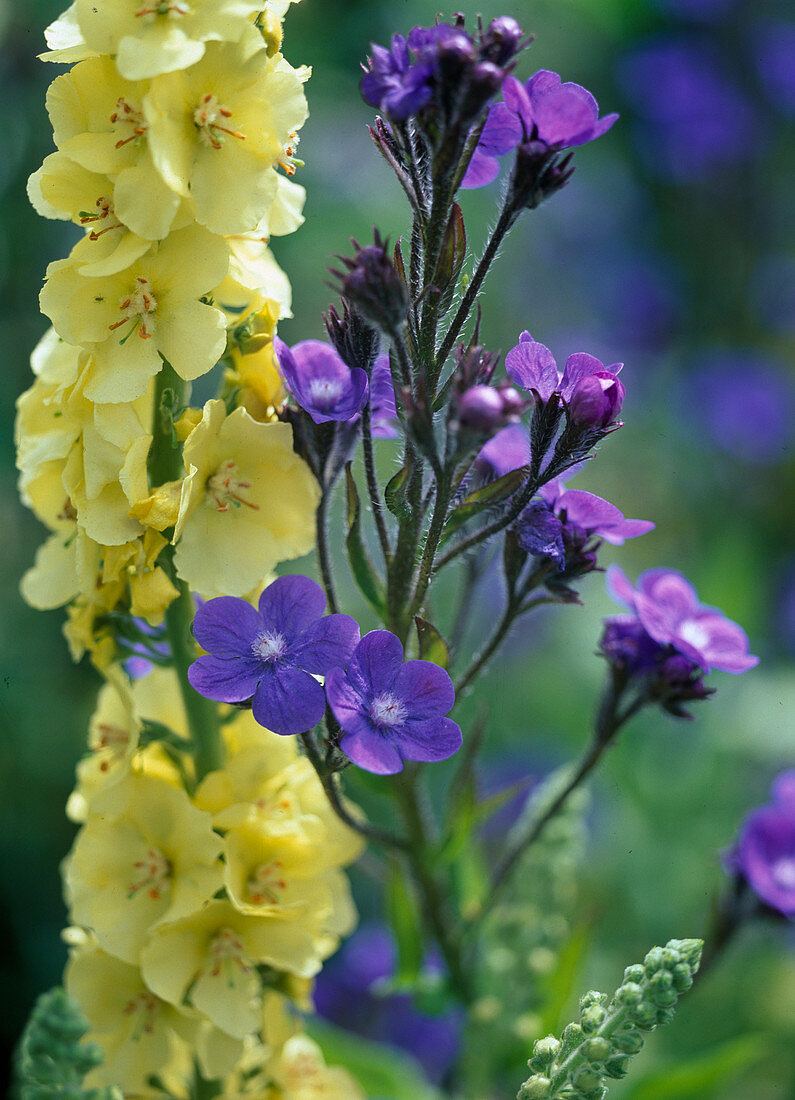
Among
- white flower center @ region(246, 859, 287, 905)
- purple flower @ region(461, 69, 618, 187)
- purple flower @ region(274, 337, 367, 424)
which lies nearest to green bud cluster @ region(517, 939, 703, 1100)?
white flower center @ region(246, 859, 287, 905)

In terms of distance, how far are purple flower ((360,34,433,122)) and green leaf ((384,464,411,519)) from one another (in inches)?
18.5

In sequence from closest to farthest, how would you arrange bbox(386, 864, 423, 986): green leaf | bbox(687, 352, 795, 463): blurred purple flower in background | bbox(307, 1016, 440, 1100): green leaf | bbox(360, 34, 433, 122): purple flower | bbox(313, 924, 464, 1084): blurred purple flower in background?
bbox(360, 34, 433, 122): purple flower < bbox(386, 864, 423, 986): green leaf < bbox(307, 1016, 440, 1100): green leaf < bbox(313, 924, 464, 1084): blurred purple flower in background < bbox(687, 352, 795, 463): blurred purple flower in background

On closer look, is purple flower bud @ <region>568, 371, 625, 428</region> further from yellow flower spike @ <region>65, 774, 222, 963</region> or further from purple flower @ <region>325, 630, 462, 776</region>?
yellow flower spike @ <region>65, 774, 222, 963</region>

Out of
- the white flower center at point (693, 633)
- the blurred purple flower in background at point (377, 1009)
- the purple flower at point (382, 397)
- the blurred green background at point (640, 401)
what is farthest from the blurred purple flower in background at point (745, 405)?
the purple flower at point (382, 397)

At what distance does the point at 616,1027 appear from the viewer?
1.37 m

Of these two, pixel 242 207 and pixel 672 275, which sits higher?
pixel 242 207

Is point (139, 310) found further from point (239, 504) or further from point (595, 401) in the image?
point (595, 401)

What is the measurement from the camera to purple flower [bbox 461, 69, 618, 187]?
1.35 metres

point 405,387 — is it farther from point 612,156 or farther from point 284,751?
point 612,156

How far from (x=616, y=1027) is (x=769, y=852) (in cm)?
104

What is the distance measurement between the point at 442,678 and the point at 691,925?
6.51ft

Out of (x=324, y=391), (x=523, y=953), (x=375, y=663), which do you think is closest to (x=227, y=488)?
(x=324, y=391)

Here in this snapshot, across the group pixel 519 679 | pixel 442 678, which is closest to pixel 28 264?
pixel 519 679

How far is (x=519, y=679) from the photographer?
4000 millimetres
